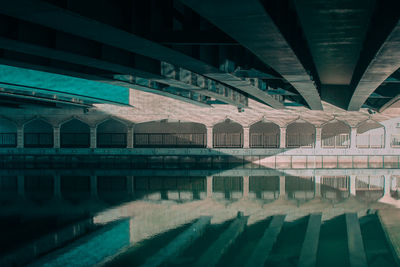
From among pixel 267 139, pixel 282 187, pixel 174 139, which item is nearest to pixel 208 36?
pixel 282 187

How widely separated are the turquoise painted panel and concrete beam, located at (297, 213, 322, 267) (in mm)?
16642

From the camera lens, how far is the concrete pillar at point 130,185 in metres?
27.8

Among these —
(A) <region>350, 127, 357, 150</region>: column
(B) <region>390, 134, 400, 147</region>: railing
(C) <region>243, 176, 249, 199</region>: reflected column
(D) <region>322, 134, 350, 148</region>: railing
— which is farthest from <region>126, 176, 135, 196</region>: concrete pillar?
(B) <region>390, 134, 400, 147</region>: railing

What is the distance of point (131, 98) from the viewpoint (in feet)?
145

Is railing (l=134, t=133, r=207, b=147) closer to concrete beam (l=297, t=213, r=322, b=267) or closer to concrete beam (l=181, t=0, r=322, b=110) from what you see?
concrete beam (l=297, t=213, r=322, b=267)

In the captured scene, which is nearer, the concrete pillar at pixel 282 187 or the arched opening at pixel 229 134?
the concrete pillar at pixel 282 187

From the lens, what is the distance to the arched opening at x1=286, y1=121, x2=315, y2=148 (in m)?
49.0

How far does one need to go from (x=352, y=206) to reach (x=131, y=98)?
26888 mm

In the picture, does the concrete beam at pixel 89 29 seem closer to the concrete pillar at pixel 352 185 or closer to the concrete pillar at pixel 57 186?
the concrete pillar at pixel 57 186

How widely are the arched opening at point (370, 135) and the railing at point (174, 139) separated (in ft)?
56.0

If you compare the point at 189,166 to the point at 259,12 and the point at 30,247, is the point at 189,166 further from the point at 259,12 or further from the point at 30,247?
the point at 259,12

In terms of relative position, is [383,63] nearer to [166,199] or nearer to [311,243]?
[311,243]

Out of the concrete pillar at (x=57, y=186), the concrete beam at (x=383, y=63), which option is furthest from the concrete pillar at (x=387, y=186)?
the concrete pillar at (x=57, y=186)

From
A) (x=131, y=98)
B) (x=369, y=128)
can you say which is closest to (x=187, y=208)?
(x=131, y=98)
